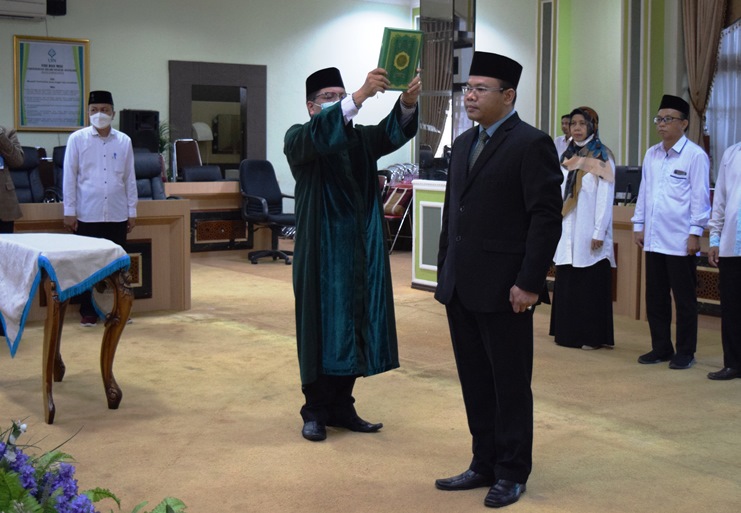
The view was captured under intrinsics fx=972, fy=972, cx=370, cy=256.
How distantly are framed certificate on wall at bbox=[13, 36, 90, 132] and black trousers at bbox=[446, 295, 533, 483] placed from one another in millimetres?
9810

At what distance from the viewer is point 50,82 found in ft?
39.3

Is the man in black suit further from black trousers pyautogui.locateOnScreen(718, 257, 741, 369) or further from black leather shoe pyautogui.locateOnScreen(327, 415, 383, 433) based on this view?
black trousers pyautogui.locateOnScreen(718, 257, 741, 369)

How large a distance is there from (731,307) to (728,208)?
52 cm

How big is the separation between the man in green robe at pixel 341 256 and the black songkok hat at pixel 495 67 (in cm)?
63

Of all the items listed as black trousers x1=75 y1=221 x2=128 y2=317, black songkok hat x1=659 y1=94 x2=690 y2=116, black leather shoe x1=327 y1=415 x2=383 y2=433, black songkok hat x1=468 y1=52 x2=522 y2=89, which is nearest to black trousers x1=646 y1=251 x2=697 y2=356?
black songkok hat x1=659 y1=94 x2=690 y2=116

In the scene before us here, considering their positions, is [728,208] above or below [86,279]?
above

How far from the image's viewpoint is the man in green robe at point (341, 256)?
377cm

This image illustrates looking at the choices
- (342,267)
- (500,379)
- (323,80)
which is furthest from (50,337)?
(500,379)

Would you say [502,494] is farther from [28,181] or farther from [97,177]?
[28,181]

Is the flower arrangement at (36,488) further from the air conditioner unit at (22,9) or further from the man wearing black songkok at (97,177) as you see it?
the air conditioner unit at (22,9)

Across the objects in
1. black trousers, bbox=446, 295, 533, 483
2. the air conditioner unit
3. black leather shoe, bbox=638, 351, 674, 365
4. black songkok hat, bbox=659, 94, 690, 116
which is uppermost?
the air conditioner unit

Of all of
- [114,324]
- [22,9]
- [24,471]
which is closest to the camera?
[24,471]

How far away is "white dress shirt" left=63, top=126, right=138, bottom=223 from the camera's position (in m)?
6.29

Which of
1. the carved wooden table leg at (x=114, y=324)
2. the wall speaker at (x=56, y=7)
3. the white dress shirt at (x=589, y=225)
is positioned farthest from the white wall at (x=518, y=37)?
the carved wooden table leg at (x=114, y=324)
